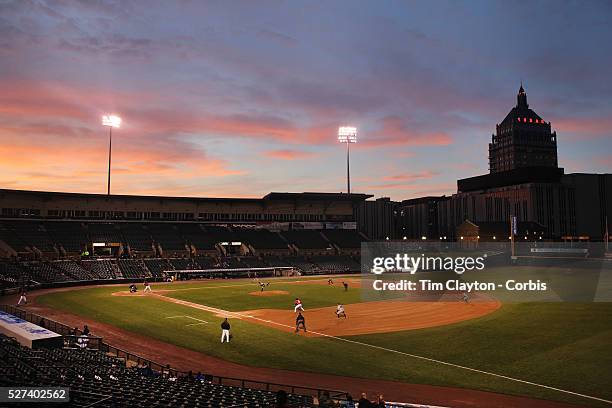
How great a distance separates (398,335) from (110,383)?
1914cm

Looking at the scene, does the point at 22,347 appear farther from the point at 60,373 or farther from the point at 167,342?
the point at 167,342

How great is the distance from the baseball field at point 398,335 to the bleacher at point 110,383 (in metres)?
6.34

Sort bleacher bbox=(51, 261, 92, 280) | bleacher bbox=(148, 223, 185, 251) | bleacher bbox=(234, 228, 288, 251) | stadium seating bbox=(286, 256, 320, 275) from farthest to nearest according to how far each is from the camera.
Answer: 1. bleacher bbox=(234, 228, 288, 251)
2. stadium seating bbox=(286, 256, 320, 275)
3. bleacher bbox=(148, 223, 185, 251)
4. bleacher bbox=(51, 261, 92, 280)

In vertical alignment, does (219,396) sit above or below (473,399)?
above

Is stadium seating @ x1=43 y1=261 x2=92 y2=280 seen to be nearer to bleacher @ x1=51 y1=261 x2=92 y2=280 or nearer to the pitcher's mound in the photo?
bleacher @ x1=51 y1=261 x2=92 y2=280

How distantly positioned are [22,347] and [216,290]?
35.6m

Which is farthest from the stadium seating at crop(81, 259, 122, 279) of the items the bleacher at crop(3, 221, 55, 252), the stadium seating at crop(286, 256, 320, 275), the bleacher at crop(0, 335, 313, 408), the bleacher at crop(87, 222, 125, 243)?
the bleacher at crop(0, 335, 313, 408)

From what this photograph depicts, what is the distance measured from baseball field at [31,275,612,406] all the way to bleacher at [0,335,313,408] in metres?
6.34

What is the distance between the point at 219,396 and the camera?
52.0 ft

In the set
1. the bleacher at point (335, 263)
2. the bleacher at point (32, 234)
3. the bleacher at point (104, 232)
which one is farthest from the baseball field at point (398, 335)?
the bleacher at point (335, 263)

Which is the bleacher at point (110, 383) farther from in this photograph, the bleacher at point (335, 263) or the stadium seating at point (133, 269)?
the bleacher at point (335, 263)

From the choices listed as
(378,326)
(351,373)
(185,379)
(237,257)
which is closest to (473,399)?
(351,373)

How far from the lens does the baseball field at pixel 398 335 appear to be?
72.1 feet

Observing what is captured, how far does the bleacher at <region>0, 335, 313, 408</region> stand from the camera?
13582 mm
